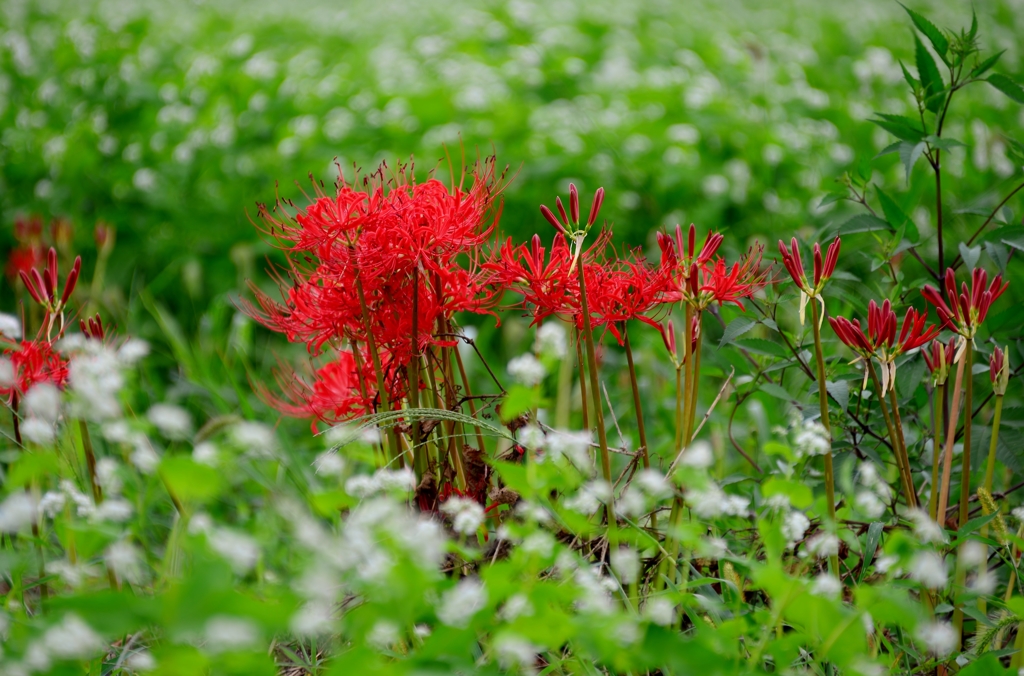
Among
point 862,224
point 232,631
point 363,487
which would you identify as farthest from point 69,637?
point 862,224

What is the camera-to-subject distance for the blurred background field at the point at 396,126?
9.20 feet

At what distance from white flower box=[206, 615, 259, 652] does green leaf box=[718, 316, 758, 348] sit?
0.67 metres

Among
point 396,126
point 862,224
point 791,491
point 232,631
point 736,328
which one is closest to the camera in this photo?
point 232,631

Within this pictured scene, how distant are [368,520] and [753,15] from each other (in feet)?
19.6

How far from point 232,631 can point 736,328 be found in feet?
2.35

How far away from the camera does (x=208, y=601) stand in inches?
21.1

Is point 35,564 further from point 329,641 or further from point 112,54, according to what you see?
point 112,54

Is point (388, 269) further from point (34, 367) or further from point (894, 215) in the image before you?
point (894, 215)

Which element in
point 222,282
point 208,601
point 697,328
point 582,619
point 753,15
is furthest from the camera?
point 753,15

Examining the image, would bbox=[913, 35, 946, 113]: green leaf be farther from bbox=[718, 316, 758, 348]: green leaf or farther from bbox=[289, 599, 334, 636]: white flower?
bbox=[289, 599, 334, 636]: white flower

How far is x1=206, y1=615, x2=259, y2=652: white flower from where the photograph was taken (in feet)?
1.75

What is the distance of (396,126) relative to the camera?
10.3ft

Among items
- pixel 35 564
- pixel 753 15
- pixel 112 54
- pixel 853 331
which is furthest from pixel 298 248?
pixel 753 15

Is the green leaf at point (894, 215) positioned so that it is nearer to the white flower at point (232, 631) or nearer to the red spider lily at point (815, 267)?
the red spider lily at point (815, 267)
